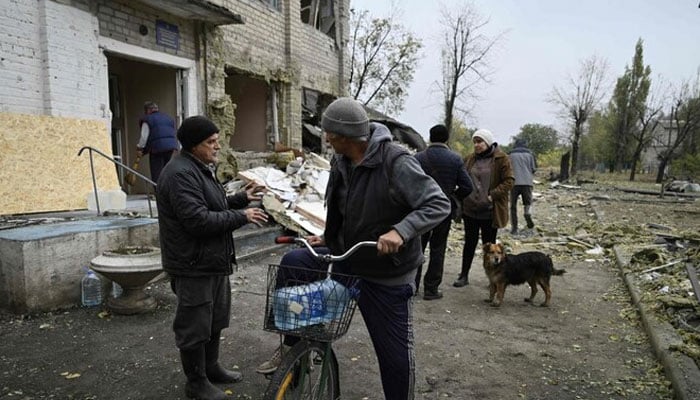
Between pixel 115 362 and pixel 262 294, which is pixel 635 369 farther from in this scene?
pixel 115 362

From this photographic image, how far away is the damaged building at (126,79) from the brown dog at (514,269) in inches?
222

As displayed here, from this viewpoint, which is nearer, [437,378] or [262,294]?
[437,378]

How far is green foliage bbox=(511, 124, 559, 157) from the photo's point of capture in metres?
72.4

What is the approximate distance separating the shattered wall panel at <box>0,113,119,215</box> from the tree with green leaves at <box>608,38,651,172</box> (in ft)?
A: 144

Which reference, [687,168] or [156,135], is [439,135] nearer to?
[156,135]

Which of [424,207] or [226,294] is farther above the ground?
[424,207]

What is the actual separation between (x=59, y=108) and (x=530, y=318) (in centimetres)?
717

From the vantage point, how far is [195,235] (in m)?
2.84

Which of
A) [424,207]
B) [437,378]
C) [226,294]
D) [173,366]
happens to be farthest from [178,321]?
[437,378]

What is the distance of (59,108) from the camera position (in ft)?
23.1

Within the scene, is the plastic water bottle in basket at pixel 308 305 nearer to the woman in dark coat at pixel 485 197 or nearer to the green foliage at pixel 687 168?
the woman in dark coat at pixel 485 197

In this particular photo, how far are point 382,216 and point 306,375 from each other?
3.03 feet

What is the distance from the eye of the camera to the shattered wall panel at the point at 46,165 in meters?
6.10

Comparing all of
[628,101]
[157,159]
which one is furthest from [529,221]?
[628,101]
